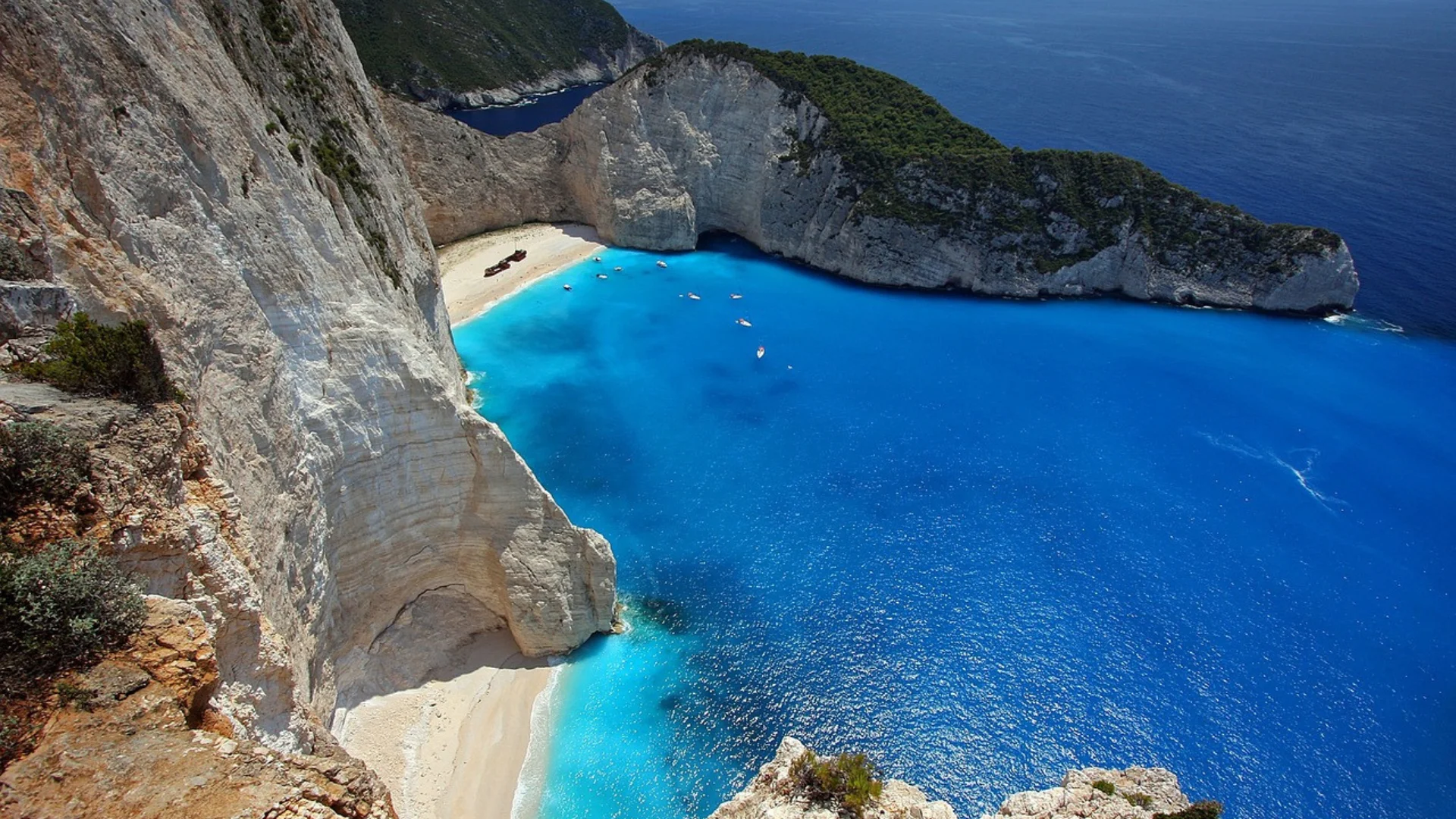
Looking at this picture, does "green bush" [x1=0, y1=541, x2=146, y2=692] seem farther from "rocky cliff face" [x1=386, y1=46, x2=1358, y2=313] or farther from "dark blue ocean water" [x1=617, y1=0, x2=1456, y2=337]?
"dark blue ocean water" [x1=617, y1=0, x2=1456, y2=337]

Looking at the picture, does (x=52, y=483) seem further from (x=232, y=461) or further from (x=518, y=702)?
(x=518, y=702)

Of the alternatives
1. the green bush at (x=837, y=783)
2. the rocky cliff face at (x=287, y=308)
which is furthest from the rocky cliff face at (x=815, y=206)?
the green bush at (x=837, y=783)

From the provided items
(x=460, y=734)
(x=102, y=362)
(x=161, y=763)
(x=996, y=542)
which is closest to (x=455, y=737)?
(x=460, y=734)

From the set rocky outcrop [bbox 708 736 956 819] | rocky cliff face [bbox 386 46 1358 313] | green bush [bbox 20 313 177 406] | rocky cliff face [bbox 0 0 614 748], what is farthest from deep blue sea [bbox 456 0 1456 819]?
green bush [bbox 20 313 177 406]

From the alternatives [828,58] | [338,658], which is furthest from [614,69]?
[338,658]

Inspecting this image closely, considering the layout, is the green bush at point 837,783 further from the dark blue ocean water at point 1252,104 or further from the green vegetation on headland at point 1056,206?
the dark blue ocean water at point 1252,104

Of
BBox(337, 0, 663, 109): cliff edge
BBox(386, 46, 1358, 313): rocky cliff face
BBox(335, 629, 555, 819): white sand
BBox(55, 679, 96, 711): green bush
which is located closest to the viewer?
BBox(55, 679, 96, 711): green bush

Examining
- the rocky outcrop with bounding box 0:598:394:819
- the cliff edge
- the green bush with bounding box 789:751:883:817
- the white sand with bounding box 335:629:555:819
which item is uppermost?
the cliff edge
